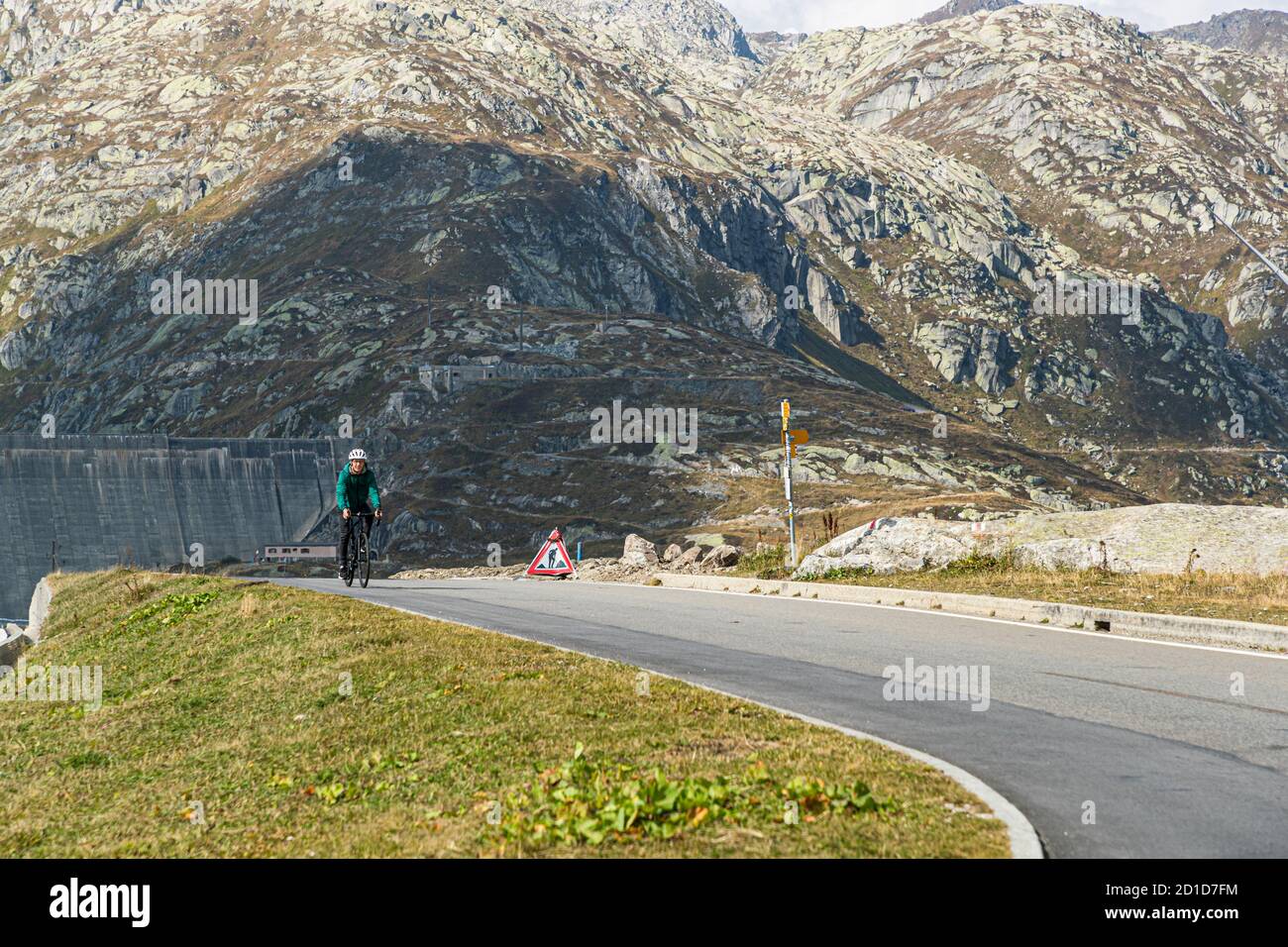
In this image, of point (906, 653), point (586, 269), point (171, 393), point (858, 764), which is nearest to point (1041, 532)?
point (906, 653)

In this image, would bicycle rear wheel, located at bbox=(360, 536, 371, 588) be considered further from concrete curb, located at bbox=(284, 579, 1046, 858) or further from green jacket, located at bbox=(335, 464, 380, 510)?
concrete curb, located at bbox=(284, 579, 1046, 858)

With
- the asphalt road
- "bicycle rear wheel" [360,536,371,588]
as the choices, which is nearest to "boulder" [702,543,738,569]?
"bicycle rear wheel" [360,536,371,588]

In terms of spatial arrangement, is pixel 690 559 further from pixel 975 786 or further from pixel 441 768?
pixel 975 786

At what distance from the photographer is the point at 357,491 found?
23.0 metres

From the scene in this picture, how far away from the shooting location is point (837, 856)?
5777 millimetres

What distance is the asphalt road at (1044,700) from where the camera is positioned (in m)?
7.08

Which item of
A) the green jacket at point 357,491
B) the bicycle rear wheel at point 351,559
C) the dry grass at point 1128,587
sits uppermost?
the green jacket at point 357,491

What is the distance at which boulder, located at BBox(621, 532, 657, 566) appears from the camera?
34.9 metres

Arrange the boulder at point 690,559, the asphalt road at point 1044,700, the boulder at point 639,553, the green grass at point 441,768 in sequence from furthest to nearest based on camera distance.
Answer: the boulder at point 639,553, the boulder at point 690,559, the asphalt road at point 1044,700, the green grass at point 441,768

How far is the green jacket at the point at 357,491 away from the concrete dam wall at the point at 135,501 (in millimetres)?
61391

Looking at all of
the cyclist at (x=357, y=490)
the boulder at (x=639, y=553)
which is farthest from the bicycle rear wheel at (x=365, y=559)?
the boulder at (x=639, y=553)

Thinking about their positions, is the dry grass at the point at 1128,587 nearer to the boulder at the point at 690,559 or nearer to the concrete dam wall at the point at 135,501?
the boulder at the point at 690,559

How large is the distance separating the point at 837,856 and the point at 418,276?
481 ft
